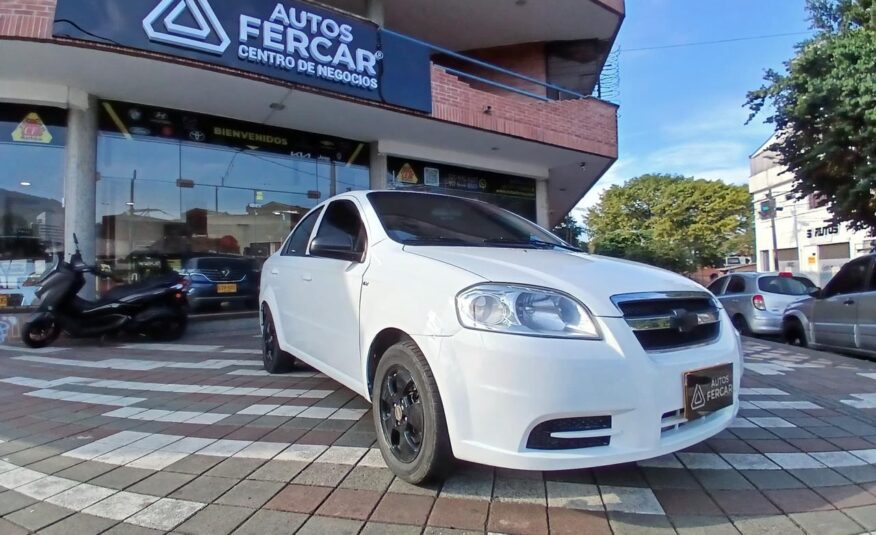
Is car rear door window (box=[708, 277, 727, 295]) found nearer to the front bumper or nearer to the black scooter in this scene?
the front bumper

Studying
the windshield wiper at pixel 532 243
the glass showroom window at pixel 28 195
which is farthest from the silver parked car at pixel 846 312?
the glass showroom window at pixel 28 195

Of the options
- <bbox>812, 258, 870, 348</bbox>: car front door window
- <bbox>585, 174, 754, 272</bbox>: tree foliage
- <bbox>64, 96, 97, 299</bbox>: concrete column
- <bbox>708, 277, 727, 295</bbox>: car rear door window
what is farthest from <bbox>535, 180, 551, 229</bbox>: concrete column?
<bbox>585, 174, 754, 272</bbox>: tree foliage

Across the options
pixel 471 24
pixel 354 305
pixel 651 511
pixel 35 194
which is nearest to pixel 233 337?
pixel 35 194

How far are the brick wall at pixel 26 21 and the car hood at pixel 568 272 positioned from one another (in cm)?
641

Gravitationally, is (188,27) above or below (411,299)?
above

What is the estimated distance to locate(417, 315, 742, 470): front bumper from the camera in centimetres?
221

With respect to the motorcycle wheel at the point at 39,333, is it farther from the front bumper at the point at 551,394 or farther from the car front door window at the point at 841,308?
the car front door window at the point at 841,308

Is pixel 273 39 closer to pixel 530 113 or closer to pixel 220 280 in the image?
pixel 220 280

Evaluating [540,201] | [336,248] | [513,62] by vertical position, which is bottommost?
[336,248]

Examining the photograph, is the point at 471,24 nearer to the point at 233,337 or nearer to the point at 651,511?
the point at 233,337

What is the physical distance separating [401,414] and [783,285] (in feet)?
33.6

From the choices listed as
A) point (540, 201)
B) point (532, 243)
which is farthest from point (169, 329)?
point (540, 201)

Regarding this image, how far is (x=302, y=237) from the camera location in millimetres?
4754

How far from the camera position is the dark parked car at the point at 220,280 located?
9.07 m
